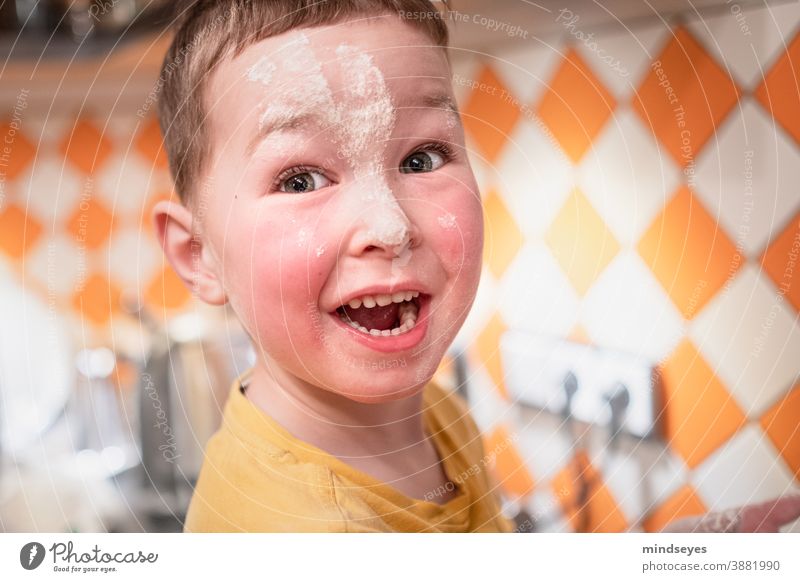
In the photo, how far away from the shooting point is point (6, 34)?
735 millimetres

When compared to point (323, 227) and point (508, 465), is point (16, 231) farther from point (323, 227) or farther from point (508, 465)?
point (508, 465)

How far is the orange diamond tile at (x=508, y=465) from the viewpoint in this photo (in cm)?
74

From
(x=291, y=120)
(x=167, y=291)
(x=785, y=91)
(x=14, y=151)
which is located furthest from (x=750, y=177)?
(x=14, y=151)

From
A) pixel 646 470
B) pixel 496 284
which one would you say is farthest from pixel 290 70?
pixel 646 470

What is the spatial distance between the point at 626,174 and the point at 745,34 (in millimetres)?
159

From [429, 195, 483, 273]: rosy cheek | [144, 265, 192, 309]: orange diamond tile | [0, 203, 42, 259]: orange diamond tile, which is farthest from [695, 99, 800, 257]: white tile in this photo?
[0, 203, 42, 259]: orange diamond tile

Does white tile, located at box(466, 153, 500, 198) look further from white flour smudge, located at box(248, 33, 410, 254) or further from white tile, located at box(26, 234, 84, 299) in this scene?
white tile, located at box(26, 234, 84, 299)

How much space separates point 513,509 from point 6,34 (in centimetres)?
61

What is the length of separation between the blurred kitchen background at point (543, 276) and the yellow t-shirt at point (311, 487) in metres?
0.03

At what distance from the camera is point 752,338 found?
2.46ft

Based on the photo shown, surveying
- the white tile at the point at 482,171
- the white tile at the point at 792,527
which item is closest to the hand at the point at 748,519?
the white tile at the point at 792,527

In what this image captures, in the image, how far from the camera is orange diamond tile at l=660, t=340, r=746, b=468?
2.44 feet

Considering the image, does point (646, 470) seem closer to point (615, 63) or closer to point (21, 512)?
point (615, 63)

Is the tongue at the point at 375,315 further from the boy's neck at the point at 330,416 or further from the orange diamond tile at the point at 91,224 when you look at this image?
the orange diamond tile at the point at 91,224
